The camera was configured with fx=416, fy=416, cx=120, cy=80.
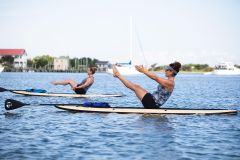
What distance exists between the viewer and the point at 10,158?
33.4 feet

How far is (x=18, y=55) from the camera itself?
185 m

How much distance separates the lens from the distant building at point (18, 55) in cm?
18038

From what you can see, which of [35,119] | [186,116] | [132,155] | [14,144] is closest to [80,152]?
[132,155]

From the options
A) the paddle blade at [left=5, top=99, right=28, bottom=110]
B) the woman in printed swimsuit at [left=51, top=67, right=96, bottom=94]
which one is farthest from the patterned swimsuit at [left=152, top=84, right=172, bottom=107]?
the woman in printed swimsuit at [left=51, top=67, right=96, bottom=94]

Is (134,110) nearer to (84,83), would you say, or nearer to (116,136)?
(116,136)

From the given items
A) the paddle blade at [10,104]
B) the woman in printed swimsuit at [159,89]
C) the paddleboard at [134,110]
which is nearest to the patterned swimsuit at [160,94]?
the woman in printed swimsuit at [159,89]

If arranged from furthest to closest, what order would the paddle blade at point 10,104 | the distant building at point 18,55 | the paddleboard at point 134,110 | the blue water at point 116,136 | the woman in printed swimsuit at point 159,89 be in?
the distant building at point 18,55, the paddle blade at point 10,104, the paddleboard at point 134,110, the woman in printed swimsuit at point 159,89, the blue water at point 116,136

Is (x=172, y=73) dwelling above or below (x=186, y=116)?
above

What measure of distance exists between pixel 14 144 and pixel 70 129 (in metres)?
3.13

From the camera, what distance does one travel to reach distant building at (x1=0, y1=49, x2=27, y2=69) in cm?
18038

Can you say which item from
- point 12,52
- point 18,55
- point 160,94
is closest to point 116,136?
point 160,94

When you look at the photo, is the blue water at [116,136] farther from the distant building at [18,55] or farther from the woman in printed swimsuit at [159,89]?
the distant building at [18,55]

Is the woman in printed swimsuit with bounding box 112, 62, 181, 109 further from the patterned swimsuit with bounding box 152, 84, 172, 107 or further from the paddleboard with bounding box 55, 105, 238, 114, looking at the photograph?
the paddleboard with bounding box 55, 105, 238, 114

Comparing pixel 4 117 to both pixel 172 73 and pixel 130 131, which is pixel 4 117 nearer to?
pixel 130 131
